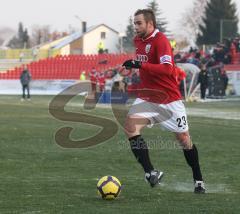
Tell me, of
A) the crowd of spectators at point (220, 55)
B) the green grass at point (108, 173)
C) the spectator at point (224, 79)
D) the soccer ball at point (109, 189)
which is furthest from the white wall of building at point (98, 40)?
the soccer ball at point (109, 189)

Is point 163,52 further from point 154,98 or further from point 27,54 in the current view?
point 27,54

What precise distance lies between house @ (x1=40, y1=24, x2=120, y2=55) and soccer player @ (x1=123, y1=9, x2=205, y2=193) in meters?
110

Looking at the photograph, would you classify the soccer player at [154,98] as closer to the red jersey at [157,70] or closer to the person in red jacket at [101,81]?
the red jersey at [157,70]

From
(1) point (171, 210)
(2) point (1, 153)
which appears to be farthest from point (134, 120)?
(2) point (1, 153)

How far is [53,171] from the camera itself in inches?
415

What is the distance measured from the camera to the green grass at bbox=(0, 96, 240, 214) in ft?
23.6

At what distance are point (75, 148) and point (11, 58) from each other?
5999 centimetres

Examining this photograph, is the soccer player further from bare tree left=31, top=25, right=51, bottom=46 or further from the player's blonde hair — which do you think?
bare tree left=31, top=25, right=51, bottom=46

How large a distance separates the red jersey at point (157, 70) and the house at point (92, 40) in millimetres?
110269

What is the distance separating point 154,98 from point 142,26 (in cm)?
89

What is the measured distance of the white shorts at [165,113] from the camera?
326 inches

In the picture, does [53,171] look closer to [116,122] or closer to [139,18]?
[139,18]

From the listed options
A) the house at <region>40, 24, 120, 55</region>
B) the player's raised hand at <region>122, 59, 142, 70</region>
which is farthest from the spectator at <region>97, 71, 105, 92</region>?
the house at <region>40, 24, 120, 55</region>

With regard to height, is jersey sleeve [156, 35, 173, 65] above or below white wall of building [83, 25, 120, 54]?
below
